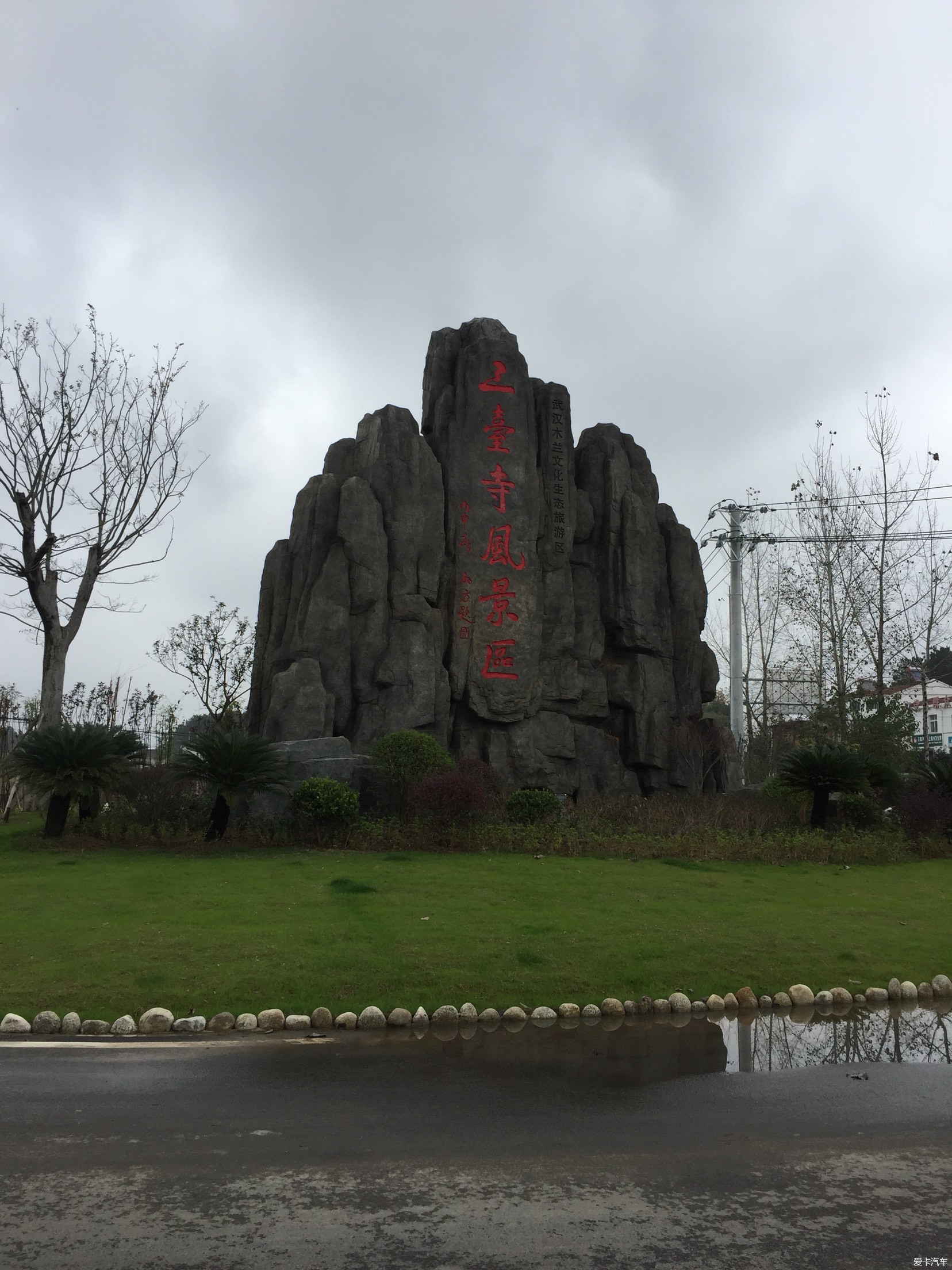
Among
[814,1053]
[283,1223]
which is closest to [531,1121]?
[283,1223]

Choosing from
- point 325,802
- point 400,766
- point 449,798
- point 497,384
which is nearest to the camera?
point 325,802

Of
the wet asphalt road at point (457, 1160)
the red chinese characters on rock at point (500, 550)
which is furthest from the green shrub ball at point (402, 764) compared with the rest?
the wet asphalt road at point (457, 1160)

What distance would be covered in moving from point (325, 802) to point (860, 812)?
9.03 m

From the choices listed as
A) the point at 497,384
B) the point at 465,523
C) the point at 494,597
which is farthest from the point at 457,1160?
the point at 497,384

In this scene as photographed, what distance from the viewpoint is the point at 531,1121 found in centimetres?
455

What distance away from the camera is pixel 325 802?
46.1 feet

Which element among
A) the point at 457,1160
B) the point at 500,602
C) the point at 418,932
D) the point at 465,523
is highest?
the point at 465,523

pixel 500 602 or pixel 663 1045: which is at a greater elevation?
pixel 500 602

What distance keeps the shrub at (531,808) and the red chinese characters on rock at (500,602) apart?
4979mm

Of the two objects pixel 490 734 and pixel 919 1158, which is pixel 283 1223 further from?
pixel 490 734

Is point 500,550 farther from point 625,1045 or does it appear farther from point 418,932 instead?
point 625,1045

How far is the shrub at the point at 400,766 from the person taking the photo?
15.6 m

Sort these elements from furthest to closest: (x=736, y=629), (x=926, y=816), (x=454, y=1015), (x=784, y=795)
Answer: (x=736, y=629)
(x=784, y=795)
(x=926, y=816)
(x=454, y=1015)

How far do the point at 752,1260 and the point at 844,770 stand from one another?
14.3 metres
